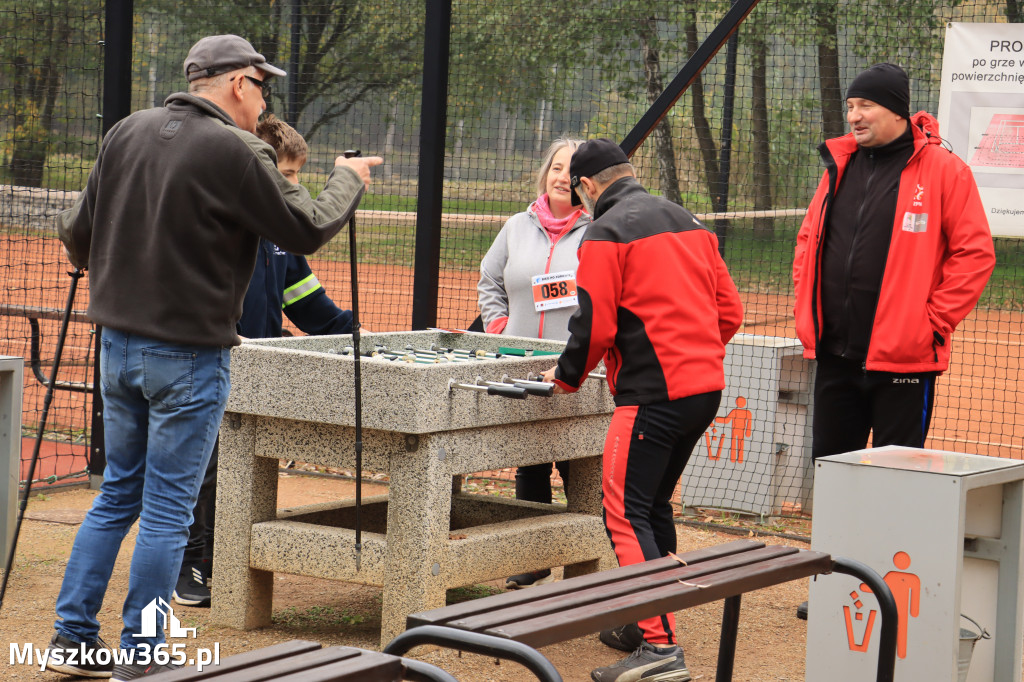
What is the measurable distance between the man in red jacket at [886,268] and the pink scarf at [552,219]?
105 cm

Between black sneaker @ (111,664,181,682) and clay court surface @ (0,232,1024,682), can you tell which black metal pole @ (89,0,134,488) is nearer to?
clay court surface @ (0,232,1024,682)

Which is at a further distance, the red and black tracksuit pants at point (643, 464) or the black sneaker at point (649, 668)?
the red and black tracksuit pants at point (643, 464)

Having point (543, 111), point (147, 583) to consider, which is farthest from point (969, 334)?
point (147, 583)

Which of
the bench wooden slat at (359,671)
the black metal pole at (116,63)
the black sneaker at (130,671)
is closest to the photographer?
the bench wooden slat at (359,671)

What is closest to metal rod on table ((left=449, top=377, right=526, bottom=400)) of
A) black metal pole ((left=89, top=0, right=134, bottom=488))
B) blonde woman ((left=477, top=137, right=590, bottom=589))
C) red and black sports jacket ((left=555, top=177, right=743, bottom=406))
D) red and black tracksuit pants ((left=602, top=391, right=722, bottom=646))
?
red and black sports jacket ((left=555, top=177, right=743, bottom=406))

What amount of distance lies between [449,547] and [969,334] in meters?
13.8

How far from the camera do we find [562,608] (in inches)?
113

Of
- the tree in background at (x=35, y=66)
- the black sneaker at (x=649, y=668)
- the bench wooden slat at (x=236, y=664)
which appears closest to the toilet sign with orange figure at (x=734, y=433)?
the black sneaker at (x=649, y=668)

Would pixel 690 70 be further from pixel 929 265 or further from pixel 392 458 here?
pixel 392 458

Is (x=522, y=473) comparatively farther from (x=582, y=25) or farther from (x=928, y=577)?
(x=582, y=25)

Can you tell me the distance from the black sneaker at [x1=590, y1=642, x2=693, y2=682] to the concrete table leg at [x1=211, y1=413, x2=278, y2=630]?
1.36 m

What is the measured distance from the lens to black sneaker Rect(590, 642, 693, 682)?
426 cm

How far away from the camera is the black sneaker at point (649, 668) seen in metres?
4.26

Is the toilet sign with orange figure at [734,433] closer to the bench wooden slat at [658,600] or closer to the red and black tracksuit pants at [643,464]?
the red and black tracksuit pants at [643,464]
